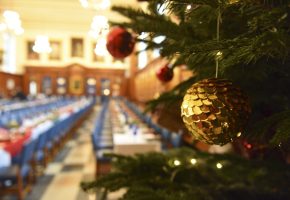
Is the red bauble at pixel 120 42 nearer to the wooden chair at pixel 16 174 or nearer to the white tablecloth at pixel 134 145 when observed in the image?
the wooden chair at pixel 16 174

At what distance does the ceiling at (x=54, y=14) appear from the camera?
Result: 17.1 meters

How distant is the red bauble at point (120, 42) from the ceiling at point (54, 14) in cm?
1317

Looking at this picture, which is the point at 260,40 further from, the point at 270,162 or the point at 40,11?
the point at 40,11

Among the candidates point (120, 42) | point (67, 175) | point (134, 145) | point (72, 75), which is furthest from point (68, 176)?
point (72, 75)

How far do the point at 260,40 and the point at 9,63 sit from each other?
26088 millimetres

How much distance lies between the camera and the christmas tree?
1.96 ft

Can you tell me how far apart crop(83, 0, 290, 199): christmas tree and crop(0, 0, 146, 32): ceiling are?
13550 mm

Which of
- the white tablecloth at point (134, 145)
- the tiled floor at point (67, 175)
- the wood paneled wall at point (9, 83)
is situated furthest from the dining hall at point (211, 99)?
the wood paneled wall at point (9, 83)

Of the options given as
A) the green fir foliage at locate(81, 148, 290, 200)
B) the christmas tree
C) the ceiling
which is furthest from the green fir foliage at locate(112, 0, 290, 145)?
the ceiling

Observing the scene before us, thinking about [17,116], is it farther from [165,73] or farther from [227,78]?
[227,78]

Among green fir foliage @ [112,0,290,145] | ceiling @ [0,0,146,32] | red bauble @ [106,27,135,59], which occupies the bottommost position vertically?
green fir foliage @ [112,0,290,145]

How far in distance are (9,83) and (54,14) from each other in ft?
22.4

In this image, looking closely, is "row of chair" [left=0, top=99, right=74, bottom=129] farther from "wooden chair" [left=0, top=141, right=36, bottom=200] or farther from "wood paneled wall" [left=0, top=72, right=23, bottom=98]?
"wood paneled wall" [left=0, top=72, right=23, bottom=98]

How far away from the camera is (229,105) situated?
25.4 inches
